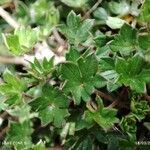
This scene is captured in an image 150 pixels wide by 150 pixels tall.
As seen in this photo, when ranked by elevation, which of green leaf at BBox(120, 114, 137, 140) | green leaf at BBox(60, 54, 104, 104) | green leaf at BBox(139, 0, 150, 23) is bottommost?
green leaf at BBox(120, 114, 137, 140)

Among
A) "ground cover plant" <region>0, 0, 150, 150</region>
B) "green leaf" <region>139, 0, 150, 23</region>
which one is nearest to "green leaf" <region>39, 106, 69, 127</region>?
"ground cover plant" <region>0, 0, 150, 150</region>

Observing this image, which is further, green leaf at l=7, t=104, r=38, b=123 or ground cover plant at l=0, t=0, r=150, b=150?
green leaf at l=7, t=104, r=38, b=123

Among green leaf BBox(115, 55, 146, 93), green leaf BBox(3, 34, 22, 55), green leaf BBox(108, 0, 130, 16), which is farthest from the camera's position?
green leaf BBox(108, 0, 130, 16)

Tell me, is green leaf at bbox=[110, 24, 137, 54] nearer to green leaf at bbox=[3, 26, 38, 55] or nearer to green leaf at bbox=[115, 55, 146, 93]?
green leaf at bbox=[115, 55, 146, 93]

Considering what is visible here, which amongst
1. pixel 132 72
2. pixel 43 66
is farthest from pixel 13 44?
pixel 132 72

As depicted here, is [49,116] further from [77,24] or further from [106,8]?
[106,8]

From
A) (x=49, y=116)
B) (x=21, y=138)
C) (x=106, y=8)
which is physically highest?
(x=106, y=8)

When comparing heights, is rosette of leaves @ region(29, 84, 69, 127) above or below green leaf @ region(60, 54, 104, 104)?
below

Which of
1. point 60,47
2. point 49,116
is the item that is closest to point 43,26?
point 60,47

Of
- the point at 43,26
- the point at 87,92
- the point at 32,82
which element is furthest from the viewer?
the point at 43,26

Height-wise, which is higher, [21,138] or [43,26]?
[43,26]
